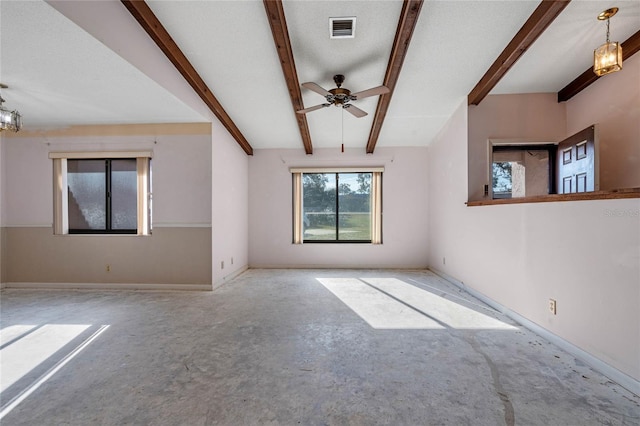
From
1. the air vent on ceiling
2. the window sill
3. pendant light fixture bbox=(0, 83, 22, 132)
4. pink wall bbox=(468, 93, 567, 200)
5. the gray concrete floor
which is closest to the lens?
the gray concrete floor

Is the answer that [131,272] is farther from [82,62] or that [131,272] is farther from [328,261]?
[328,261]

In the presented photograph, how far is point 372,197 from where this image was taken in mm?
5730

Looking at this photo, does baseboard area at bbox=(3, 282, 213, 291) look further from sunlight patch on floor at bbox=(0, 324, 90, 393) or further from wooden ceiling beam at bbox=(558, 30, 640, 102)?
wooden ceiling beam at bbox=(558, 30, 640, 102)

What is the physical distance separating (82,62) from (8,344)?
8.56 ft

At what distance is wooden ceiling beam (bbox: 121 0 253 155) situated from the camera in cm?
249

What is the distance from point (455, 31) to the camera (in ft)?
9.41

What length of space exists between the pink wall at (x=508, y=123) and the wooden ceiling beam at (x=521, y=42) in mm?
360

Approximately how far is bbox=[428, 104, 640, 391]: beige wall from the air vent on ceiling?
2.17m

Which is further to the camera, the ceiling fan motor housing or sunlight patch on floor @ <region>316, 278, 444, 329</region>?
the ceiling fan motor housing

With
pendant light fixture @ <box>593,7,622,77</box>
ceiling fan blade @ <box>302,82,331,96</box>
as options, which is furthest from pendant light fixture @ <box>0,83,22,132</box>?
pendant light fixture @ <box>593,7,622,77</box>

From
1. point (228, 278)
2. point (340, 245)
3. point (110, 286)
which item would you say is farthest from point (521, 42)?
point (110, 286)

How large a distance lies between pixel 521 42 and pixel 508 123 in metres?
1.40

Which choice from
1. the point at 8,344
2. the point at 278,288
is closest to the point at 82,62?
the point at 8,344

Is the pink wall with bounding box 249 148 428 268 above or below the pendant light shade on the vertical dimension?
below
